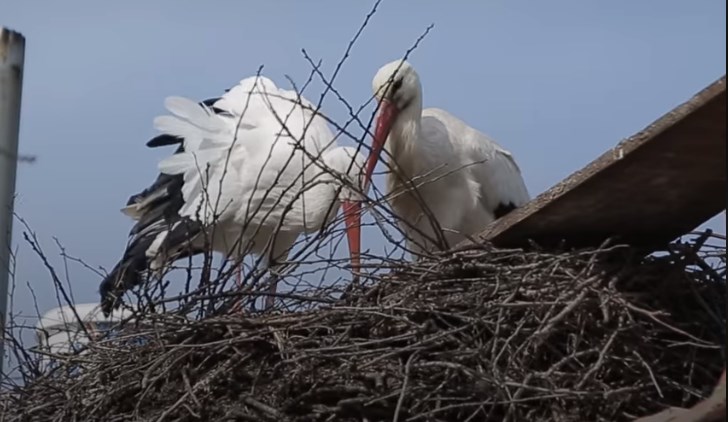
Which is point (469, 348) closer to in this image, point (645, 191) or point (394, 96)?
point (645, 191)

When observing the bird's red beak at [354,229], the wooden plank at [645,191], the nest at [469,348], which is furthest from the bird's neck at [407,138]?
the wooden plank at [645,191]

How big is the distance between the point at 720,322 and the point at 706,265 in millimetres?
176

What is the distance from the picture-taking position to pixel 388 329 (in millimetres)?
2650

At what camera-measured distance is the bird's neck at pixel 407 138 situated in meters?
4.87

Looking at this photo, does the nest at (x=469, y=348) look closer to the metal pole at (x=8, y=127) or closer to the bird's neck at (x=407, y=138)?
the metal pole at (x=8, y=127)

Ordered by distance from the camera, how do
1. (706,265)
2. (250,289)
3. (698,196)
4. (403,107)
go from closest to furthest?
(698,196), (706,265), (250,289), (403,107)

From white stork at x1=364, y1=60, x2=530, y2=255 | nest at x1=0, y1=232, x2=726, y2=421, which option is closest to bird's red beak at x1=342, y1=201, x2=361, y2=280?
nest at x1=0, y1=232, x2=726, y2=421

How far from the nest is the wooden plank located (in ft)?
0.19

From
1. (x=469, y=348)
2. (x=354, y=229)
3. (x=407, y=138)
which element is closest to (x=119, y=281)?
(x=354, y=229)

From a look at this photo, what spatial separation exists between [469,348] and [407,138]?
2433mm

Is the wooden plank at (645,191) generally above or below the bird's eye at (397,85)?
below

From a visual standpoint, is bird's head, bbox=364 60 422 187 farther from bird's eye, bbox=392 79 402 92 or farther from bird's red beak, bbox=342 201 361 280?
bird's red beak, bbox=342 201 361 280

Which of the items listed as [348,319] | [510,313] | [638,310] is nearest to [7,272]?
[348,319]

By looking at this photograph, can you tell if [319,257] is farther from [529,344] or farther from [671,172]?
[671,172]
